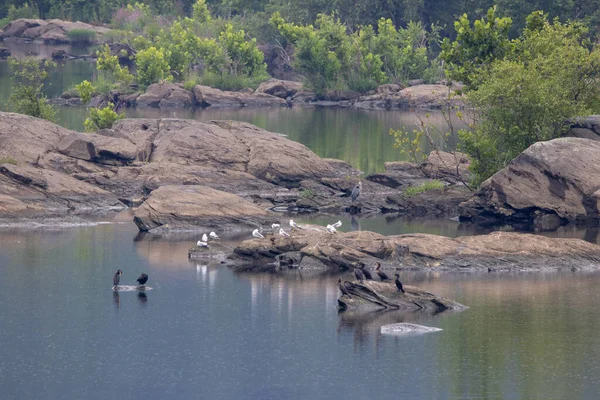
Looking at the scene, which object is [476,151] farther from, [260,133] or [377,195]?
[260,133]

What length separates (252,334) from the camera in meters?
34.7

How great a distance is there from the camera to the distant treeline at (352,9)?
340 ft

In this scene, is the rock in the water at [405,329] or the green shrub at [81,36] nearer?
the rock in the water at [405,329]

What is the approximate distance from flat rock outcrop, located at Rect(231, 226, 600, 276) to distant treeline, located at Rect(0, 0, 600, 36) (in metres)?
57.8

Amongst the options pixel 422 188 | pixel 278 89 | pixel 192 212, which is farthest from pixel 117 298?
pixel 278 89

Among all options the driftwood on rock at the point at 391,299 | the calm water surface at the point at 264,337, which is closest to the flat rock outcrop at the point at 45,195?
the calm water surface at the point at 264,337

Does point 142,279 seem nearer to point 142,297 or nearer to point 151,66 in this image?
point 142,297

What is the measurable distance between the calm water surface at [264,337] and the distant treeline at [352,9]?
62833 millimetres

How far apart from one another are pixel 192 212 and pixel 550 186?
1474cm

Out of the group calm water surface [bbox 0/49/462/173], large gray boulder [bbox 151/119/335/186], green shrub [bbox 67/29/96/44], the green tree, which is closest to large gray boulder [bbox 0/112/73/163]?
large gray boulder [bbox 151/119/335/186]

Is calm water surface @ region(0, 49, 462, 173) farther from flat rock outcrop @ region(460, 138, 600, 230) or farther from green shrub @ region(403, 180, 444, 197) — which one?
flat rock outcrop @ region(460, 138, 600, 230)

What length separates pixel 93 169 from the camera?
56344mm

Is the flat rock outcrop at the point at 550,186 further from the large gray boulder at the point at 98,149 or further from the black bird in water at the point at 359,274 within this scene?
the large gray boulder at the point at 98,149

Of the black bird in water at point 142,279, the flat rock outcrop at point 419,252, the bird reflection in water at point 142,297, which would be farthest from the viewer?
the flat rock outcrop at point 419,252
